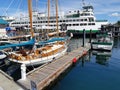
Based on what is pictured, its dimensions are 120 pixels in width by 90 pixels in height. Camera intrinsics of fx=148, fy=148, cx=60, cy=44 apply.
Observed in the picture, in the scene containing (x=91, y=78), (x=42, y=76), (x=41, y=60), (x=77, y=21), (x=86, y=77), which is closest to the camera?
(x=42, y=76)

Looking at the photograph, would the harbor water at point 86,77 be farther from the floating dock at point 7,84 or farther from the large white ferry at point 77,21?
the large white ferry at point 77,21

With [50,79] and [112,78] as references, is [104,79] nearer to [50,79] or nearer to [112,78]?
[112,78]

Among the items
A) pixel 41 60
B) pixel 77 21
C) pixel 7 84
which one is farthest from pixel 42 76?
pixel 77 21

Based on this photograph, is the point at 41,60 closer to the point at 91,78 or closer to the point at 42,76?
the point at 42,76

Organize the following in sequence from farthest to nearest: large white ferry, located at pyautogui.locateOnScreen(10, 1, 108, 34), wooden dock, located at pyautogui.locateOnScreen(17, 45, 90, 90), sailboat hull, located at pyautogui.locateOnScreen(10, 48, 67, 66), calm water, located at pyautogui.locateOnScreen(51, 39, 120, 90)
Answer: large white ferry, located at pyautogui.locateOnScreen(10, 1, 108, 34) → sailboat hull, located at pyautogui.locateOnScreen(10, 48, 67, 66) → calm water, located at pyautogui.locateOnScreen(51, 39, 120, 90) → wooden dock, located at pyautogui.locateOnScreen(17, 45, 90, 90)

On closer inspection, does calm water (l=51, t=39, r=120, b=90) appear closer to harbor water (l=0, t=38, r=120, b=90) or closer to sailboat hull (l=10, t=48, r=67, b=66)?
harbor water (l=0, t=38, r=120, b=90)

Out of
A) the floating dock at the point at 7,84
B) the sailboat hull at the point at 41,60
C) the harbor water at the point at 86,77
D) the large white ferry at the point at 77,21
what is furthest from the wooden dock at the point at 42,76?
the large white ferry at the point at 77,21

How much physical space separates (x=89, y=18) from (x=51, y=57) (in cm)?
4686

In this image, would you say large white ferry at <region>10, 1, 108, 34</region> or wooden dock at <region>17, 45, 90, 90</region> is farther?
large white ferry at <region>10, 1, 108, 34</region>

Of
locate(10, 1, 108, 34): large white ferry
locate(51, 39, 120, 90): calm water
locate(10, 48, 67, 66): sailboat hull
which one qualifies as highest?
locate(10, 1, 108, 34): large white ferry

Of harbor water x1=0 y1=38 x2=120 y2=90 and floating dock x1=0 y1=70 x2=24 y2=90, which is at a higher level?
floating dock x1=0 y1=70 x2=24 y2=90

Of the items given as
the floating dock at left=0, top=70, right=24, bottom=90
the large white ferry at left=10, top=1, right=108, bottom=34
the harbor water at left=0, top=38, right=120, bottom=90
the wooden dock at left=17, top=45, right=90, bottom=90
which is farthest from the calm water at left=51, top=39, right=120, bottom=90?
the large white ferry at left=10, top=1, right=108, bottom=34

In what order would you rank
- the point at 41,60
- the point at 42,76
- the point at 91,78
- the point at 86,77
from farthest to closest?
the point at 41,60 → the point at 86,77 → the point at 91,78 → the point at 42,76

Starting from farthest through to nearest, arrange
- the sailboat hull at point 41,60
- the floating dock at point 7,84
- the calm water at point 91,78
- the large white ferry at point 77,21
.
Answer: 1. the large white ferry at point 77,21
2. the sailboat hull at point 41,60
3. the calm water at point 91,78
4. the floating dock at point 7,84
